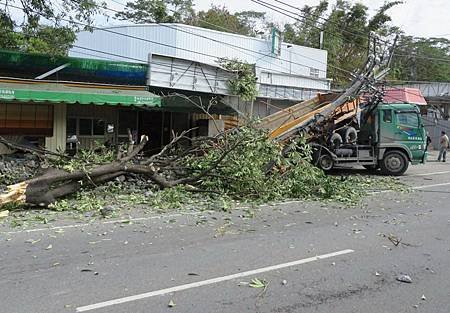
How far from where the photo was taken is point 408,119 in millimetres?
17984

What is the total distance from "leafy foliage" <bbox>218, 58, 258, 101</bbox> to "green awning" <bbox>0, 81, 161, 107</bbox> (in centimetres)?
463

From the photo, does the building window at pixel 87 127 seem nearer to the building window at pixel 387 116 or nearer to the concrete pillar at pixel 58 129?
the concrete pillar at pixel 58 129

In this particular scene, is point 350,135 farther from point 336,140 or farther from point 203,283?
point 203,283

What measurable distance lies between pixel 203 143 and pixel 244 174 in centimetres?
173

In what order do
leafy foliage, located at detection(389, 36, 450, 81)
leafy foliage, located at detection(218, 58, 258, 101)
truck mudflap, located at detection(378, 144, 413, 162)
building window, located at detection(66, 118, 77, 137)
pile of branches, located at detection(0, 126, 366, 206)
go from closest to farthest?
pile of branches, located at detection(0, 126, 366, 206), truck mudflap, located at detection(378, 144, 413, 162), building window, located at detection(66, 118, 77, 137), leafy foliage, located at detection(218, 58, 258, 101), leafy foliage, located at detection(389, 36, 450, 81)

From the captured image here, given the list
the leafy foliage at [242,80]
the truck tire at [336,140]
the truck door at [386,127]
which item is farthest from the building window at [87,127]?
the truck door at [386,127]

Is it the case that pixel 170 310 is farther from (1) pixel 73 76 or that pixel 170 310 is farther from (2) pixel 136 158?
(1) pixel 73 76

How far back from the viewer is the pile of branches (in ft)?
36.2

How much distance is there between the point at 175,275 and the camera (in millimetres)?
5707

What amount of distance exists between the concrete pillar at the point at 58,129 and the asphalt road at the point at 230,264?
10114 mm

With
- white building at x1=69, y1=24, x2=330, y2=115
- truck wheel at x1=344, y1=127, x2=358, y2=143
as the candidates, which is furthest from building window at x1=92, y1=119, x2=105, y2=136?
truck wheel at x1=344, y1=127, x2=358, y2=143

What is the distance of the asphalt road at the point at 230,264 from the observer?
194 inches

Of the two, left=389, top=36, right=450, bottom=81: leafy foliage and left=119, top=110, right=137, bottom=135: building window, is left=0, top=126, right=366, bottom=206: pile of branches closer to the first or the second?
left=119, top=110, right=137, bottom=135: building window

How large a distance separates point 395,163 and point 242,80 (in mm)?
7337
